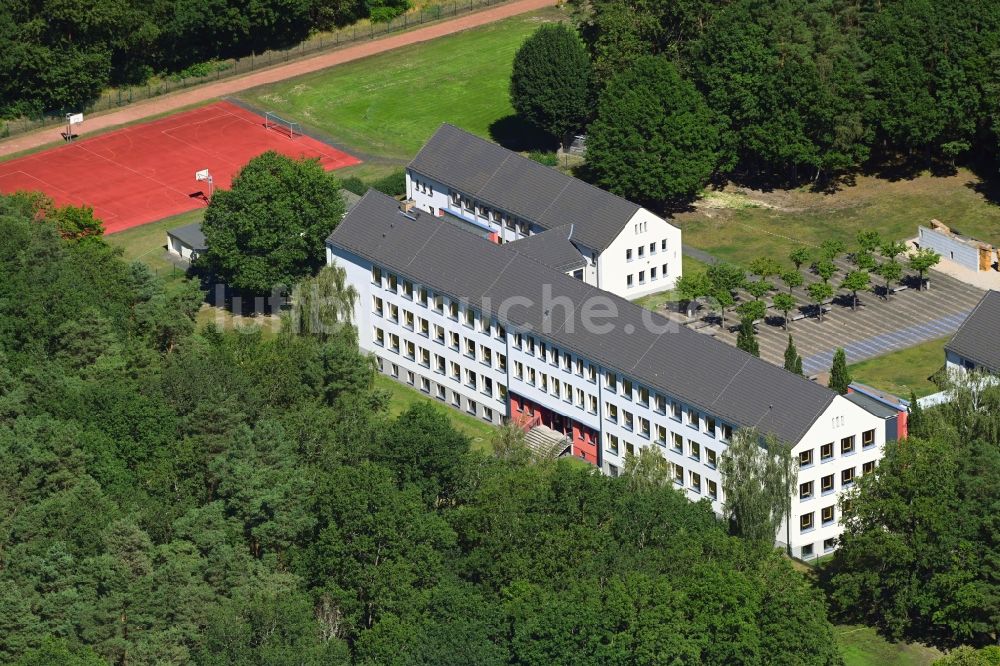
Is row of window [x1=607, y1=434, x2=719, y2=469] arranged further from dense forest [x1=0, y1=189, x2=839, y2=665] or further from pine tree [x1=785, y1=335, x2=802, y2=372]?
pine tree [x1=785, y1=335, x2=802, y2=372]

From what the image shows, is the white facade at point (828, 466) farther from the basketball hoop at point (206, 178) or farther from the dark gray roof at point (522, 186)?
the basketball hoop at point (206, 178)

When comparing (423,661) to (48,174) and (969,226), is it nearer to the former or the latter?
(969,226)

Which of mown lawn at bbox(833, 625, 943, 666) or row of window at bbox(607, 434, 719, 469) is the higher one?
row of window at bbox(607, 434, 719, 469)

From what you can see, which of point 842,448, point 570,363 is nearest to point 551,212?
point 570,363

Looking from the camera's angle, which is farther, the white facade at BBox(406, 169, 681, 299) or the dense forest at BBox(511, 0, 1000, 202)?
the dense forest at BBox(511, 0, 1000, 202)

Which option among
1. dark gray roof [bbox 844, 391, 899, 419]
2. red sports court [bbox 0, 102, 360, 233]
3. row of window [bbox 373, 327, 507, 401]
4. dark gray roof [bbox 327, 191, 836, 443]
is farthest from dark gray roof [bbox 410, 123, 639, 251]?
dark gray roof [bbox 844, 391, 899, 419]
